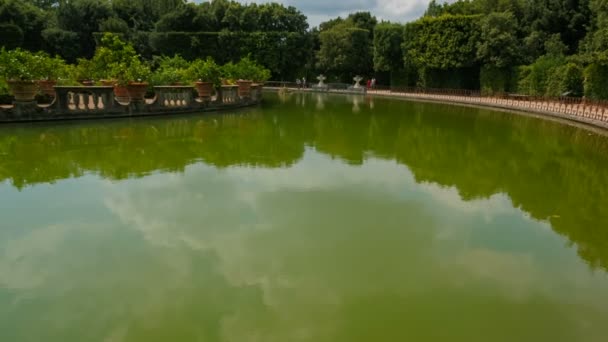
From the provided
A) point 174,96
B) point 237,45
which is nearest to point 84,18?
point 237,45

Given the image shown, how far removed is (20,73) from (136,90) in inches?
171

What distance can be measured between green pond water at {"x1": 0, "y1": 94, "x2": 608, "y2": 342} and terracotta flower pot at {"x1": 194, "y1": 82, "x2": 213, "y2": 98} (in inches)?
403

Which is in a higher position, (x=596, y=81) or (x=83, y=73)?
(x=596, y=81)

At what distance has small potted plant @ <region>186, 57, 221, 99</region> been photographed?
79.2 ft

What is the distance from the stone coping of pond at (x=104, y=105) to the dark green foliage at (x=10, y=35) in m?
33.1

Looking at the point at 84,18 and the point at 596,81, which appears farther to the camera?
the point at 84,18

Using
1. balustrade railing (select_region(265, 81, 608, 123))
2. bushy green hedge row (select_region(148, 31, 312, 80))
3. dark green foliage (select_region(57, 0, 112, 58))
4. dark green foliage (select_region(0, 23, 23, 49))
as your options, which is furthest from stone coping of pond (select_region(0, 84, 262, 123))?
dark green foliage (select_region(57, 0, 112, 58))

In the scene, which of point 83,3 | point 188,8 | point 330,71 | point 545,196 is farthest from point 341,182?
point 83,3

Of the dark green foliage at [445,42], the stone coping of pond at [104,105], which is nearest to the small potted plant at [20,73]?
the stone coping of pond at [104,105]

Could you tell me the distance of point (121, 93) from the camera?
21.0m

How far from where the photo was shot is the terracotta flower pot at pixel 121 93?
20.9 m

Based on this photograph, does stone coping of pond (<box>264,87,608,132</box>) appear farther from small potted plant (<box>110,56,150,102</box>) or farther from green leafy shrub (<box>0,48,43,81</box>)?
green leafy shrub (<box>0,48,43,81</box>)

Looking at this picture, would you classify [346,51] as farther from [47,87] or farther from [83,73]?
[47,87]

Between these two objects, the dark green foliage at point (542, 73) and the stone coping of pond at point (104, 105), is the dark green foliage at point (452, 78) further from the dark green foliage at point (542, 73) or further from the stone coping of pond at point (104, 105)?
the stone coping of pond at point (104, 105)
